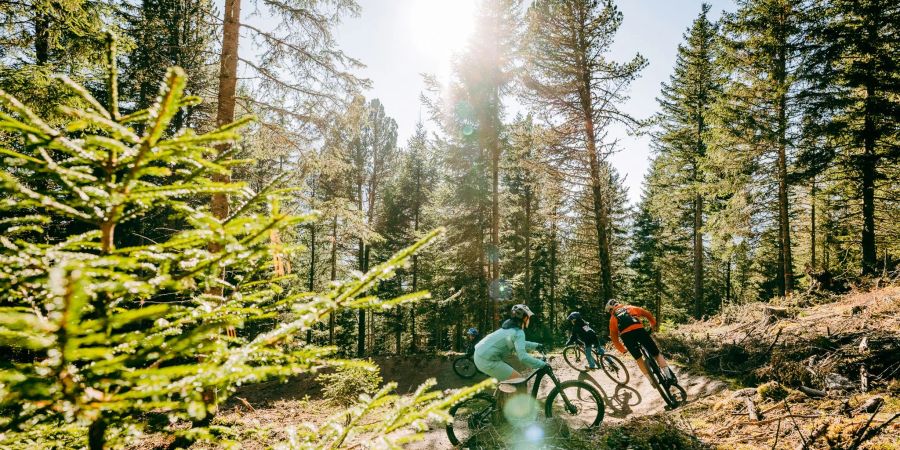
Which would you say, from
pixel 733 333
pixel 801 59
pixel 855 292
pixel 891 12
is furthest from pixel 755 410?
pixel 891 12

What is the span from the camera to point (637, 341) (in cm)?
728

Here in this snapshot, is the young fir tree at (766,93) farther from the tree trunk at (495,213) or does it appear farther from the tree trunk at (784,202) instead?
the tree trunk at (495,213)

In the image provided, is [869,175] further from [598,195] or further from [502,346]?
[502,346]

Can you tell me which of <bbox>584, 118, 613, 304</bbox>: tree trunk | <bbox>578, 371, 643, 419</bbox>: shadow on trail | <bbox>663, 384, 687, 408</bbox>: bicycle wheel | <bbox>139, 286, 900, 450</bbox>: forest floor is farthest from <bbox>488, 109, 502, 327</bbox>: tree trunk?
<bbox>663, 384, 687, 408</bbox>: bicycle wheel

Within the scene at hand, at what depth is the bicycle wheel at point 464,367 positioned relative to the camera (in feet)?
44.3

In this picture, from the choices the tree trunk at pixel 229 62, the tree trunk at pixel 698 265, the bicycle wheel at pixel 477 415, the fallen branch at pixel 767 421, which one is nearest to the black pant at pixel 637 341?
the fallen branch at pixel 767 421

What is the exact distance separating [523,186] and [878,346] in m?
22.2

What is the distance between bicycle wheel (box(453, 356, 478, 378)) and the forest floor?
12.6 ft

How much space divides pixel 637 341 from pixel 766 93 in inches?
559

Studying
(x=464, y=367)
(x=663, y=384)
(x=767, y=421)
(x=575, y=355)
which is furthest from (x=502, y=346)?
(x=464, y=367)

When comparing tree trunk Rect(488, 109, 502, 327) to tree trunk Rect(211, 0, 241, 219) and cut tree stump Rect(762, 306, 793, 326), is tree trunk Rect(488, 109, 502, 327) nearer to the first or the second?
cut tree stump Rect(762, 306, 793, 326)

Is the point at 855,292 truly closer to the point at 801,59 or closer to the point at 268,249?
the point at 801,59

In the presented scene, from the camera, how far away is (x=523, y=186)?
27656 millimetres

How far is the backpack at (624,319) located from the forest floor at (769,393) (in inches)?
51.5
